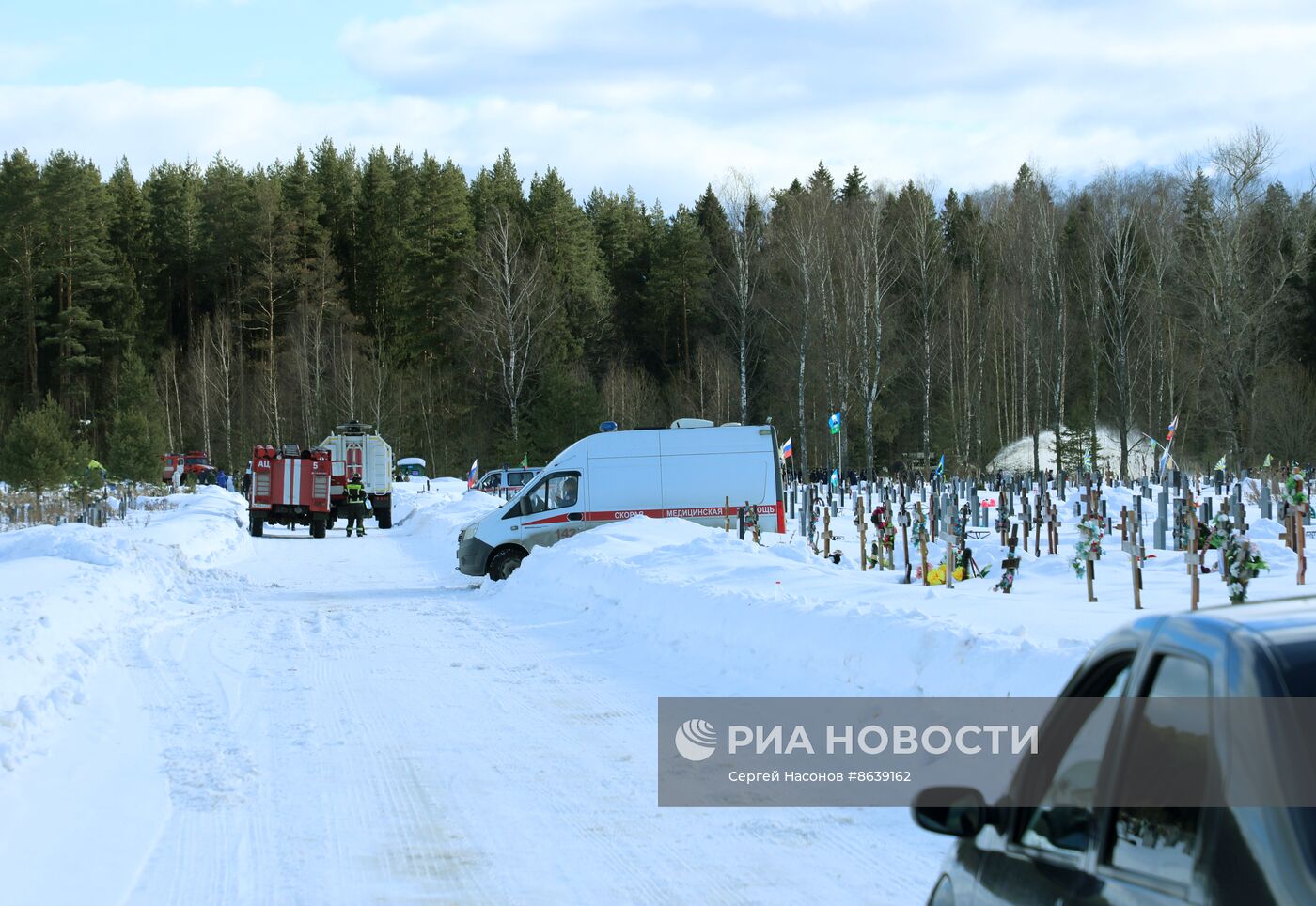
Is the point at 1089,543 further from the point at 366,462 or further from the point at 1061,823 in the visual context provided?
the point at 366,462

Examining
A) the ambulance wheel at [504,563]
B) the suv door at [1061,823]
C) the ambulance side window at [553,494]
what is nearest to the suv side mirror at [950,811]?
the suv door at [1061,823]

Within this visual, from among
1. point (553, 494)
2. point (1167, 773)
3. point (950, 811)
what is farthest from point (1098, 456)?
point (1167, 773)

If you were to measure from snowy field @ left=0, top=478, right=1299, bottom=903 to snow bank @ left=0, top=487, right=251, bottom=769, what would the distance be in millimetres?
57

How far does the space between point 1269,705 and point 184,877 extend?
4.85 metres

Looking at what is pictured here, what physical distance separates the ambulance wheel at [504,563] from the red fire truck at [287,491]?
53.5 feet

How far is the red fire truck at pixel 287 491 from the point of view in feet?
117

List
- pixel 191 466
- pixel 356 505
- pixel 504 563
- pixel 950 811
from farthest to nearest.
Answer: pixel 191 466
pixel 356 505
pixel 504 563
pixel 950 811

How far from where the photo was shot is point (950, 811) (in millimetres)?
3029

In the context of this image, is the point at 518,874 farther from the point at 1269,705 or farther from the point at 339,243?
the point at 339,243

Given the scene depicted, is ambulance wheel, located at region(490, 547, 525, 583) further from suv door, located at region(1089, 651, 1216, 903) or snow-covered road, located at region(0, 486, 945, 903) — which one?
suv door, located at region(1089, 651, 1216, 903)

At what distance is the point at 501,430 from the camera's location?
215 ft

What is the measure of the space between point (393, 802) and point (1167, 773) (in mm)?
5148

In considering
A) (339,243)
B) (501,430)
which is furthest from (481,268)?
(339,243)

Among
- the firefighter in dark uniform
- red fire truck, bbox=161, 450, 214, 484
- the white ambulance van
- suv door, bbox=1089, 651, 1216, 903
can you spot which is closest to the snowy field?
the white ambulance van
